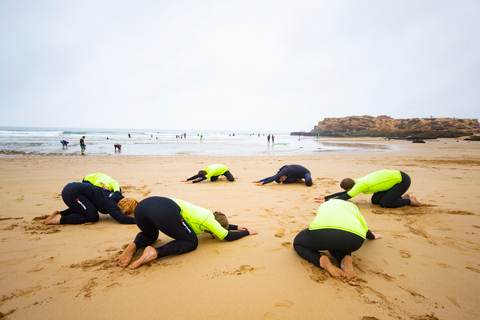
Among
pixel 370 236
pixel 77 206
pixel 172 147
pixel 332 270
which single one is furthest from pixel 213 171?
pixel 172 147

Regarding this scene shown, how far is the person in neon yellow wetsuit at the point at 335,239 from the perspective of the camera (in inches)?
97.7

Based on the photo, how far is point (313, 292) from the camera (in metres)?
2.26

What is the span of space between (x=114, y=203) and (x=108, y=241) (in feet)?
3.42

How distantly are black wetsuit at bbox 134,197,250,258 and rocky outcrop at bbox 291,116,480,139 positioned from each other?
4487 centimetres

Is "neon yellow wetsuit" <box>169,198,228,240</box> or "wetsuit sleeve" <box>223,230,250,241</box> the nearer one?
"neon yellow wetsuit" <box>169,198,228,240</box>

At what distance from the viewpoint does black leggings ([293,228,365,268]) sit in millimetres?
2490

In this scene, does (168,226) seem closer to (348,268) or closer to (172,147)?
(348,268)

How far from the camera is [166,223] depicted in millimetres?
2750

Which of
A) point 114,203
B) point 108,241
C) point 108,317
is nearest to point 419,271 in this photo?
point 108,317

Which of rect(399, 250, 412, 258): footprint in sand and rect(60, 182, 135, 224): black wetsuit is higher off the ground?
rect(60, 182, 135, 224): black wetsuit

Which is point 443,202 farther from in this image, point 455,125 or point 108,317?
Result: point 455,125

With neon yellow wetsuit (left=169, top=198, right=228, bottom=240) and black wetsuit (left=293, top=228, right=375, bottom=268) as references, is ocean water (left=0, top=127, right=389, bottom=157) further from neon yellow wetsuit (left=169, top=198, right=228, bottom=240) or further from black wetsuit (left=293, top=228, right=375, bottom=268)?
black wetsuit (left=293, top=228, right=375, bottom=268)

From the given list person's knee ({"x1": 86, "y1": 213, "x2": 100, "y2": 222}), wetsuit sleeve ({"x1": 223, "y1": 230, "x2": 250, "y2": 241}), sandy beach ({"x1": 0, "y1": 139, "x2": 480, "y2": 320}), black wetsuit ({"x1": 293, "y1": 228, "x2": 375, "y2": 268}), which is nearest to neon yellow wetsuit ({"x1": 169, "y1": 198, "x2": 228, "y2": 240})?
wetsuit sleeve ({"x1": 223, "y1": 230, "x2": 250, "y2": 241})

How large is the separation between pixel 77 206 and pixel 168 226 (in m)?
2.40
